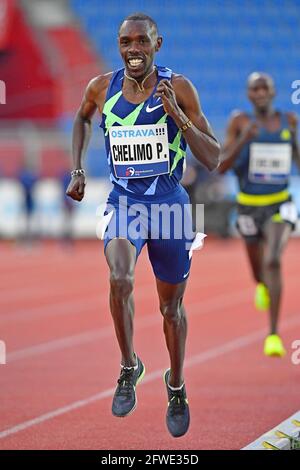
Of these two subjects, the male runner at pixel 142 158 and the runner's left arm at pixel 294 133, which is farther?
the runner's left arm at pixel 294 133

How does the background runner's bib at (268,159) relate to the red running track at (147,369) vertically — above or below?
above

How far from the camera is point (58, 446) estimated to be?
17.4 ft

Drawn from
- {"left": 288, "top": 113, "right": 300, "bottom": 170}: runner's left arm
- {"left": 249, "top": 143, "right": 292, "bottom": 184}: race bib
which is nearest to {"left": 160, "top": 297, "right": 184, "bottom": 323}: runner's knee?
{"left": 249, "top": 143, "right": 292, "bottom": 184}: race bib

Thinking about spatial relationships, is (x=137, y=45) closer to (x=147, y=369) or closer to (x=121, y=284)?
(x=121, y=284)

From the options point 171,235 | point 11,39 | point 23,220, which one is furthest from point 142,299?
point 11,39

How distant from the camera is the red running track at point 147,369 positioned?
18.7 feet

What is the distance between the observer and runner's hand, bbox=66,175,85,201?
524 cm

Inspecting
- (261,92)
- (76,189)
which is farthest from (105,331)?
(76,189)

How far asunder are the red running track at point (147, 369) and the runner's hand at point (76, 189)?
4.21 ft

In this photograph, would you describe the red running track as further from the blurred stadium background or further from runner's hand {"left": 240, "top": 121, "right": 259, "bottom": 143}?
the blurred stadium background

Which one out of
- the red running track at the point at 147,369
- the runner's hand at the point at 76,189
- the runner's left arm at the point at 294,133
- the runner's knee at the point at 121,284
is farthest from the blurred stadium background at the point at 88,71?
the runner's knee at the point at 121,284

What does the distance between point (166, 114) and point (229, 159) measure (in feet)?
12.2

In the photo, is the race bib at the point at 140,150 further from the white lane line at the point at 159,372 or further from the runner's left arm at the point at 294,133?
the runner's left arm at the point at 294,133

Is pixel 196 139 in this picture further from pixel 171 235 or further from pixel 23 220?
pixel 23 220
